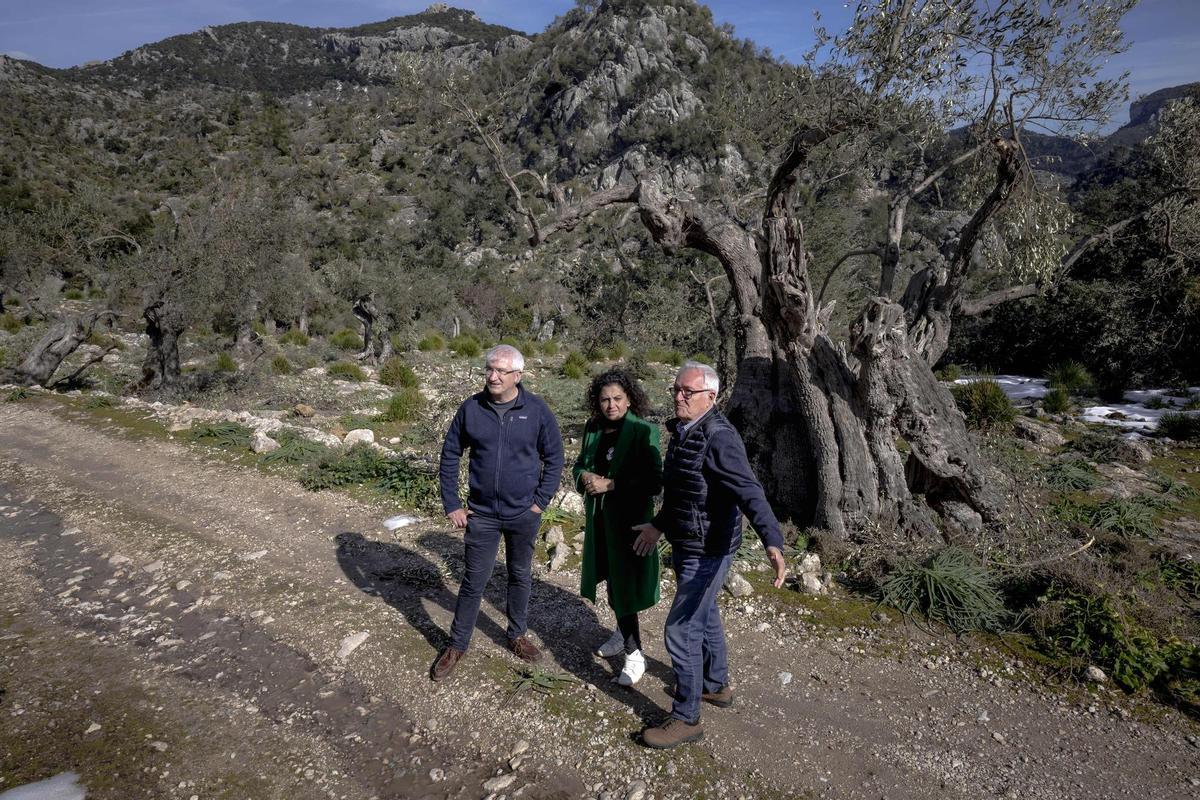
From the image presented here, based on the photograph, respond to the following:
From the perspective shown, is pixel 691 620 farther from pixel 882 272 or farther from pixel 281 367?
pixel 281 367

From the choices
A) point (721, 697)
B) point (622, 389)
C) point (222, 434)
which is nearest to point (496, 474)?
point (622, 389)

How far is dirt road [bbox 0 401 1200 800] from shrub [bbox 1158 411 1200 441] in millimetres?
9189

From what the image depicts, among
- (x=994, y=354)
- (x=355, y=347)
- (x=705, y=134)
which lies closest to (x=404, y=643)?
(x=355, y=347)

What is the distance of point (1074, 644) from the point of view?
4.27 metres

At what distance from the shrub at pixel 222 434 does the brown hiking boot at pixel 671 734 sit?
7.54m

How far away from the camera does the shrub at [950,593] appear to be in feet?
15.3

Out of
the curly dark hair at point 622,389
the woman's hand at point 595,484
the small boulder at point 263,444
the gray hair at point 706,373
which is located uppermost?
the gray hair at point 706,373

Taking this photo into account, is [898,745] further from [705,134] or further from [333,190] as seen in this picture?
[333,190]

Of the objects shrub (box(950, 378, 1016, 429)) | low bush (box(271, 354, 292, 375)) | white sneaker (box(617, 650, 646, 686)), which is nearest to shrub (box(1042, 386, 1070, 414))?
shrub (box(950, 378, 1016, 429))

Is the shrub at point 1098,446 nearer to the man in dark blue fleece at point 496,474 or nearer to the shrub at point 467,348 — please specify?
the man in dark blue fleece at point 496,474

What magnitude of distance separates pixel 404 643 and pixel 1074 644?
4.61 metres

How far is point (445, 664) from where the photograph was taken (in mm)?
3908

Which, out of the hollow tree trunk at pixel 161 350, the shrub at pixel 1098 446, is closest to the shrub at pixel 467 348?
the hollow tree trunk at pixel 161 350

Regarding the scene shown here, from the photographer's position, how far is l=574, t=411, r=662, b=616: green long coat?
147 inches
